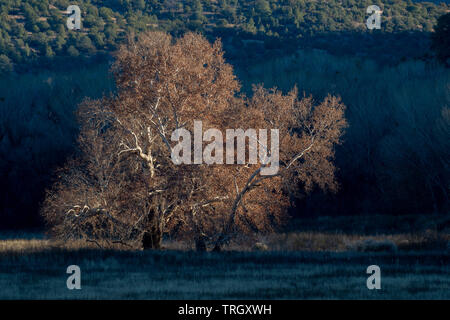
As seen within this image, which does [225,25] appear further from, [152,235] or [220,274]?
[220,274]

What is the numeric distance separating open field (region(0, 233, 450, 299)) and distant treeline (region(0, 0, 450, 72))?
54.6 m

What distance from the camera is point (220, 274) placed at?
22125 millimetres

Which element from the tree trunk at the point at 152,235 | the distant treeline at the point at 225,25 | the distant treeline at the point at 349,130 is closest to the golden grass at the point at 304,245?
the tree trunk at the point at 152,235

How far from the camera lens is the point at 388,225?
5269cm

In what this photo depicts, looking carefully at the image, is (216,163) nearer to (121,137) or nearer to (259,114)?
(259,114)

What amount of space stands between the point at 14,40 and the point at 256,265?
6641cm

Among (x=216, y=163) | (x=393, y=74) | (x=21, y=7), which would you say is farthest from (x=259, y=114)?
(x=21, y=7)

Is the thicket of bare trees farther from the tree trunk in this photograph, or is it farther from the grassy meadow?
the grassy meadow

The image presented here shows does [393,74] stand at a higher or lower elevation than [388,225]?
higher

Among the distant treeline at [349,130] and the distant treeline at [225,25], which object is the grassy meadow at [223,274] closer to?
the distant treeline at [349,130]

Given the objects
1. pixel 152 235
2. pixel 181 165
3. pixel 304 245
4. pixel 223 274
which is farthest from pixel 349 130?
pixel 223 274

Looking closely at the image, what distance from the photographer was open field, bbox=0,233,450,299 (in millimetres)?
18297

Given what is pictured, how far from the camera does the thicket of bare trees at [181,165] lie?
28.8 meters

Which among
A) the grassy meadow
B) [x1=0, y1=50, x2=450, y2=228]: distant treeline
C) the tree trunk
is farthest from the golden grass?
[x1=0, y1=50, x2=450, y2=228]: distant treeline
